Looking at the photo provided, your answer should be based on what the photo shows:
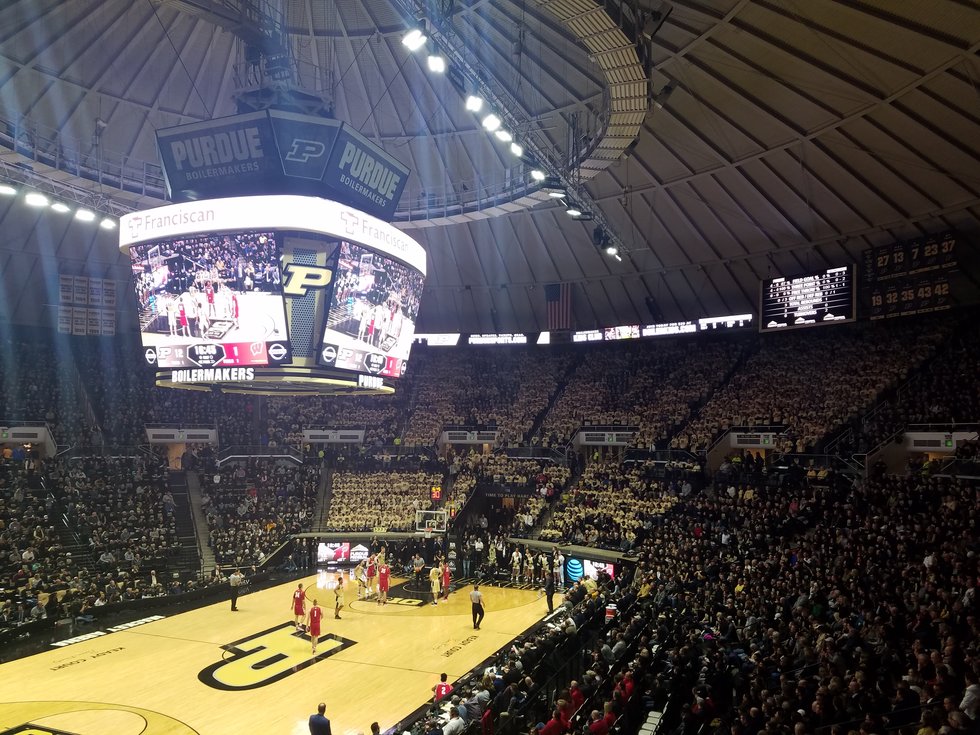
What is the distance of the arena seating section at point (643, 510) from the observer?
12992 mm

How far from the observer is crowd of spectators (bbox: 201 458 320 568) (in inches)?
1185

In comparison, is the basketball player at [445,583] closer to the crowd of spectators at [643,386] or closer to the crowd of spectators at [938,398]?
the crowd of spectators at [643,386]

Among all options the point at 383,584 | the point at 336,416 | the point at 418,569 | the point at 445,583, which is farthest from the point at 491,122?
the point at 336,416

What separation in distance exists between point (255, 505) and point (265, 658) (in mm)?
15680

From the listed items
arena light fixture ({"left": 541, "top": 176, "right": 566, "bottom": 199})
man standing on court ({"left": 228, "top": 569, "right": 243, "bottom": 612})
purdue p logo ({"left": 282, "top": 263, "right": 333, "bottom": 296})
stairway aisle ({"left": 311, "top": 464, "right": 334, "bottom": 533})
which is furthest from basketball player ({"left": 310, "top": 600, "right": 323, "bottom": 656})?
arena light fixture ({"left": 541, "top": 176, "right": 566, "bottom": 199})

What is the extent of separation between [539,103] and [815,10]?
10.0m

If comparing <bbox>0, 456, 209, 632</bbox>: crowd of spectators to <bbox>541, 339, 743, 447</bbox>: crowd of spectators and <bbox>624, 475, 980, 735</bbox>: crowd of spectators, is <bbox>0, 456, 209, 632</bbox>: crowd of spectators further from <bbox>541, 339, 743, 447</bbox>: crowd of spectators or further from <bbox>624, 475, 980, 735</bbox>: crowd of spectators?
<bbox>541, 339, 743, 447</bbox>: crowd of spectators

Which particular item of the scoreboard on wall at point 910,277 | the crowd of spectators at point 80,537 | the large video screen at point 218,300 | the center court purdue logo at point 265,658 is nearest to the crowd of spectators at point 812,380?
the scoreboard on wall at point 910,277

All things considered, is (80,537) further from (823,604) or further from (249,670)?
(823,604)

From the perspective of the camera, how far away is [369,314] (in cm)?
1748

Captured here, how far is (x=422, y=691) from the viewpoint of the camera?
16469 mm

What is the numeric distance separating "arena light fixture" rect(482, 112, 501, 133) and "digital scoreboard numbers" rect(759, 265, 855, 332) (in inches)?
644

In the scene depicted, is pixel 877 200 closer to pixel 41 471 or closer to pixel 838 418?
pixel 838 418

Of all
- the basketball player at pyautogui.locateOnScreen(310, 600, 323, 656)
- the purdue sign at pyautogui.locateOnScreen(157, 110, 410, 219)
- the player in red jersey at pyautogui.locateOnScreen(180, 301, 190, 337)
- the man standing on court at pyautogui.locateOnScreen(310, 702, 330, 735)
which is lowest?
the basketball player at pyautogui.locateOnScreen(310, 600, 323, 656)
